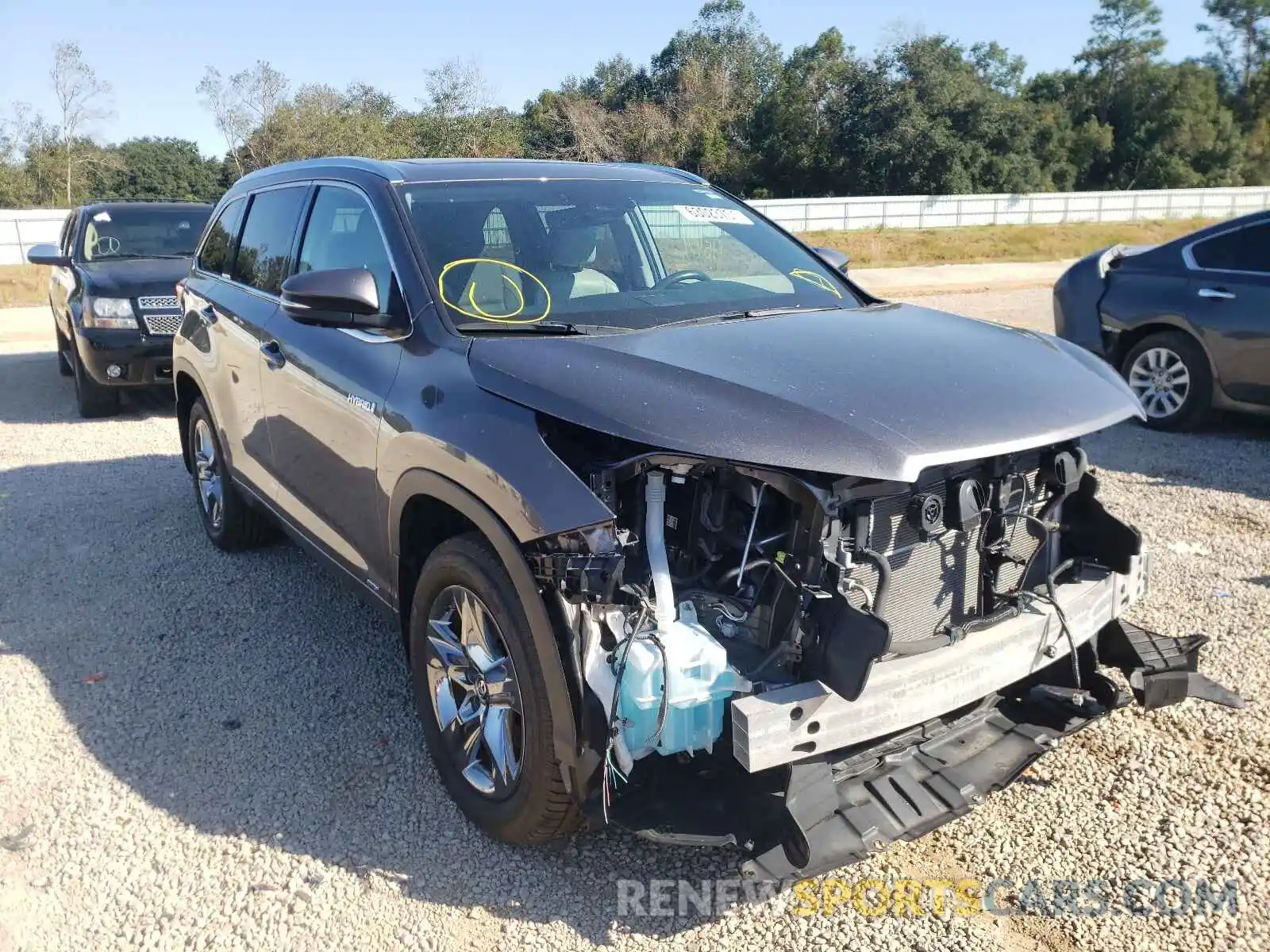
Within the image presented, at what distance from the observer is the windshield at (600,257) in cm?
341

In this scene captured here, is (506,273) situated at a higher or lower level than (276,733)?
higher

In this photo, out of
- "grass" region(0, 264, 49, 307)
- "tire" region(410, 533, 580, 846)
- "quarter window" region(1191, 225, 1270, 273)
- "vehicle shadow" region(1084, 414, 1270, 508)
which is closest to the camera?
"tire" region(410, 533, 580, 846)

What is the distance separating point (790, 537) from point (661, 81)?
57829mm

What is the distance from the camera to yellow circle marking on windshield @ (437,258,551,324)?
3289 mm

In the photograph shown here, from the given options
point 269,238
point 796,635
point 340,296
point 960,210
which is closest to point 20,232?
point 269,238

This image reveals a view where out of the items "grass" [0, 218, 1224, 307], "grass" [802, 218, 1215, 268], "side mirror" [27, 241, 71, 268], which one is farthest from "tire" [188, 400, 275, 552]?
"grass" [802, 218, 1215, 268]

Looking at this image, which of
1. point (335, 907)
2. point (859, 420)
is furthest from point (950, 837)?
point (335, 907)

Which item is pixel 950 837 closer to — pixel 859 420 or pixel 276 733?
pixel 859 420

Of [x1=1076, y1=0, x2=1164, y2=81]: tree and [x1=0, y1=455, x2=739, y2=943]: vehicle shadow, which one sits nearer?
[x1=0, y1=455, x2=739, y2=943]: vehicle shadow

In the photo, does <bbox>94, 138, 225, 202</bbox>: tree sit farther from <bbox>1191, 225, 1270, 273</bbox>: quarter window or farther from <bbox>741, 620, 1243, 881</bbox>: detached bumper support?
<bbox>741, 620, 1243, 881</bbox>: detached bumper support

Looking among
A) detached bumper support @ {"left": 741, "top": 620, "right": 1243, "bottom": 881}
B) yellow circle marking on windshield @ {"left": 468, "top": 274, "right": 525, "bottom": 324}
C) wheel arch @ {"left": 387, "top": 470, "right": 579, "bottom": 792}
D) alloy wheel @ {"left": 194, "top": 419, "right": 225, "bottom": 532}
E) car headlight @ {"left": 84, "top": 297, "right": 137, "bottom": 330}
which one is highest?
yellow circle marking on windshield @ {"left": 468, "top": 274, "right": 525, "bottom": 324}

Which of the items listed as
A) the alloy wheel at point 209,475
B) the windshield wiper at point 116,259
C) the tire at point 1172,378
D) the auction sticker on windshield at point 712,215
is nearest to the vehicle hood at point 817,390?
the auction sticker on windshield at point 712,215

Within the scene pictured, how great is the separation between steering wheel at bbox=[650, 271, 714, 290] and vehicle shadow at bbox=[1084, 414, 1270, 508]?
4.06m

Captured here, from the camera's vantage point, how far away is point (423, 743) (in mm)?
3689
